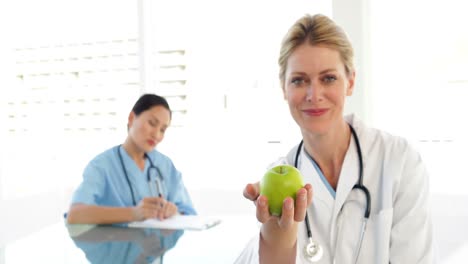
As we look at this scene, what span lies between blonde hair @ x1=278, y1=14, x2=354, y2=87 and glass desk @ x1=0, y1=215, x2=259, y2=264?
67cm

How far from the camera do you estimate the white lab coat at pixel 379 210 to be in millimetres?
1271

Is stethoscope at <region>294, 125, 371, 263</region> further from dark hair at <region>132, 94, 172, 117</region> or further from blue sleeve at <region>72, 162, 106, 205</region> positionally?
dark hair at <region>132, 94, 172, 117</region>

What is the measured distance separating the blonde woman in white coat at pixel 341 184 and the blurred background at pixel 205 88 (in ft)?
6.44

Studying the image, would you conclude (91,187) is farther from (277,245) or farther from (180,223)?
(277,245)

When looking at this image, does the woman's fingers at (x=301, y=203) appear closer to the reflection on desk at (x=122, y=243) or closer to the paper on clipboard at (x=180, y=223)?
the reflection on desk at (x=122, y=243)

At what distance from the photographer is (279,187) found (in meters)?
1.16

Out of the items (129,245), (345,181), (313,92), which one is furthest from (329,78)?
(129,245)

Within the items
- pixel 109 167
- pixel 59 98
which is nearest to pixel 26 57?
pixel 59 98

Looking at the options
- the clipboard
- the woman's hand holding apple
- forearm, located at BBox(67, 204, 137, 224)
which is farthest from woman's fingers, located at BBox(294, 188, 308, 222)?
forearm, located at BBox(67, 204, 137, 224)

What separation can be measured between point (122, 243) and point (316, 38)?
99 centimetres

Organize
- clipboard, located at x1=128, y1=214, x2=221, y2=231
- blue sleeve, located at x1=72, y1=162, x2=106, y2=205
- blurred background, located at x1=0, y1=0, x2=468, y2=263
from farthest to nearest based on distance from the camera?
blurred background, located at x1=0, y1=0, x2=468, y2=263, blue sleeve, located at x1=72, y1=162, x2=106, y2=205, clipboard, located at x1=128, y1=214, x2=221, y2=231

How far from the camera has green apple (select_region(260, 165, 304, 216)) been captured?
3.78 feet

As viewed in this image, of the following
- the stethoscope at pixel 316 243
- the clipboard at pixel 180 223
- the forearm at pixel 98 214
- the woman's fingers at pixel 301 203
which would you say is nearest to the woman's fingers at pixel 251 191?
the woman's fingers at pixel 301 203

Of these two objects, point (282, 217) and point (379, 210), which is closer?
point (282, 217)
